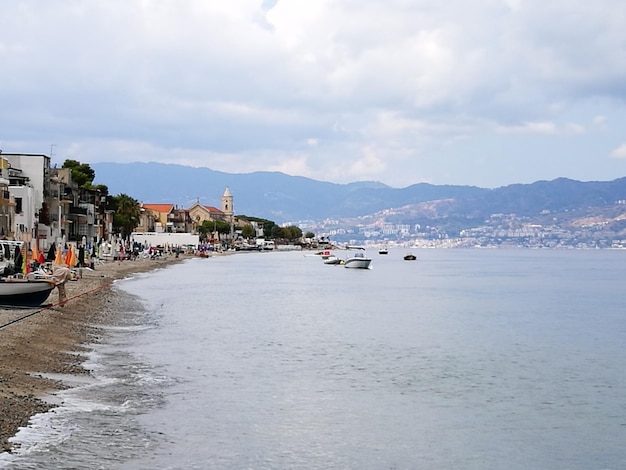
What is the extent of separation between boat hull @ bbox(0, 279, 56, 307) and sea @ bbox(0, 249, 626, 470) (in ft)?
9.61

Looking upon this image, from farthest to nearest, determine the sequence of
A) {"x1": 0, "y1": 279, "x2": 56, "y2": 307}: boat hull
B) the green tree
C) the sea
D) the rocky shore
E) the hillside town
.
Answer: the green tree, the hillside town, {"x1": 0, "y1": 279, "x2": 56, "y2": 307}: boat hull, the rocky shore, the sea

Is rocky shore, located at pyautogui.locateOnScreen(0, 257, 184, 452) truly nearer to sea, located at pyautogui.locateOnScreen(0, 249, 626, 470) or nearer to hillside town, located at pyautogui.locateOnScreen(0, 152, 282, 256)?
sea, located at pyautogui.locateOnScreen(0, 249, 626, 470)

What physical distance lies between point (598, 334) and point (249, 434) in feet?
92.7

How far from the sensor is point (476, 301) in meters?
65.6

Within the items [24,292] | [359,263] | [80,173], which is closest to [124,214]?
[80,173]

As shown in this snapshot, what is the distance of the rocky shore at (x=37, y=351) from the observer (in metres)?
17.4

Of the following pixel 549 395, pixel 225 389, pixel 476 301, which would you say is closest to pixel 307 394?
pixel 225 389

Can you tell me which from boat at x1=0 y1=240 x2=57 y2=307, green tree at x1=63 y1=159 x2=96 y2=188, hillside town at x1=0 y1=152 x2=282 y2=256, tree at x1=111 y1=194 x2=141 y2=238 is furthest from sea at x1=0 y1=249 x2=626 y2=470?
tree at x1=111 y1=194 x2=141 y2=238

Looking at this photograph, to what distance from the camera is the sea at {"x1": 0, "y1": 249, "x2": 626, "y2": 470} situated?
16547 millimetres

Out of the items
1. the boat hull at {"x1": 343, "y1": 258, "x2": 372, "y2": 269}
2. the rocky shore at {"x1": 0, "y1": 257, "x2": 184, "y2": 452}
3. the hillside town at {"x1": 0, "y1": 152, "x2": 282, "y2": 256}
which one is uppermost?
the hillside town at {"x1": 0, "y1": 152, "x2": 282, "y2": 256}

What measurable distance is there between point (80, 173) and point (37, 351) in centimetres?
10775

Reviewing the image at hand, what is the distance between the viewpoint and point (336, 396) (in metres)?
23.1

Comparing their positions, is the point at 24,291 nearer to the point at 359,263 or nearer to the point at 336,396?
the point at 336,396

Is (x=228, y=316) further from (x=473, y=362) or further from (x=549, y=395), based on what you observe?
(x=549, y=395)
